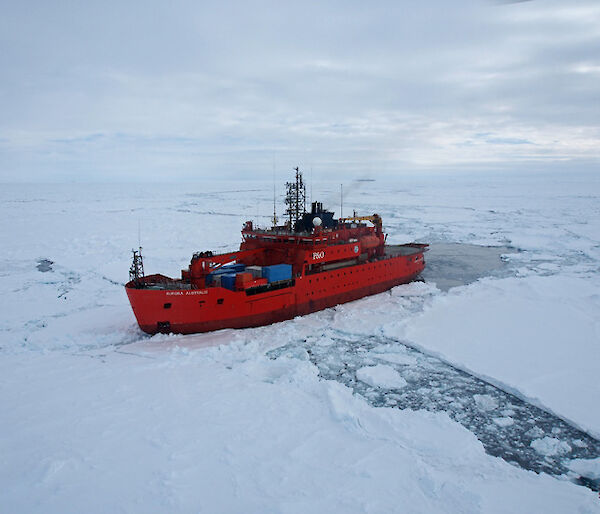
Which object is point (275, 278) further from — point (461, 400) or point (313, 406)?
point (461, 400)

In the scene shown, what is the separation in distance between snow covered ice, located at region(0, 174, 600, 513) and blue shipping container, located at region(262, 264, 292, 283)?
1.55m

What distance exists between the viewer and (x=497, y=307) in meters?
14.2

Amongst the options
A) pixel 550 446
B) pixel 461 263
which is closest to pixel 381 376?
pixel 550 446

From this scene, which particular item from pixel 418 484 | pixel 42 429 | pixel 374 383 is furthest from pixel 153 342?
pixel 418 484

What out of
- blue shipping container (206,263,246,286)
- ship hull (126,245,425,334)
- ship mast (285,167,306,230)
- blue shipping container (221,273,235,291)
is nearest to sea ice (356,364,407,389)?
ship hull (126,245,425,334)

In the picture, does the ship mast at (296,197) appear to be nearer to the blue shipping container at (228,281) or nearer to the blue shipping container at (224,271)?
the blue shipping container at (224,271)

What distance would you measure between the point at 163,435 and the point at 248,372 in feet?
9.36

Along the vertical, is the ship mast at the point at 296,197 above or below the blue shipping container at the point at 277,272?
above

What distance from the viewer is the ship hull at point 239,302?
11680 millimetres

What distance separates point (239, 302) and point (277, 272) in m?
1.67

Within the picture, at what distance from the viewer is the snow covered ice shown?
5695 millimetres

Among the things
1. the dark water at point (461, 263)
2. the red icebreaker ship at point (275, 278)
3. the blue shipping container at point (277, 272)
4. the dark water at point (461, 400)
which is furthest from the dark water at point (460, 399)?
the dark water at point (461, 263)

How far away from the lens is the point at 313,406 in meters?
8.02

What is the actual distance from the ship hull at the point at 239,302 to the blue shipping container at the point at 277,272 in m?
0.34
